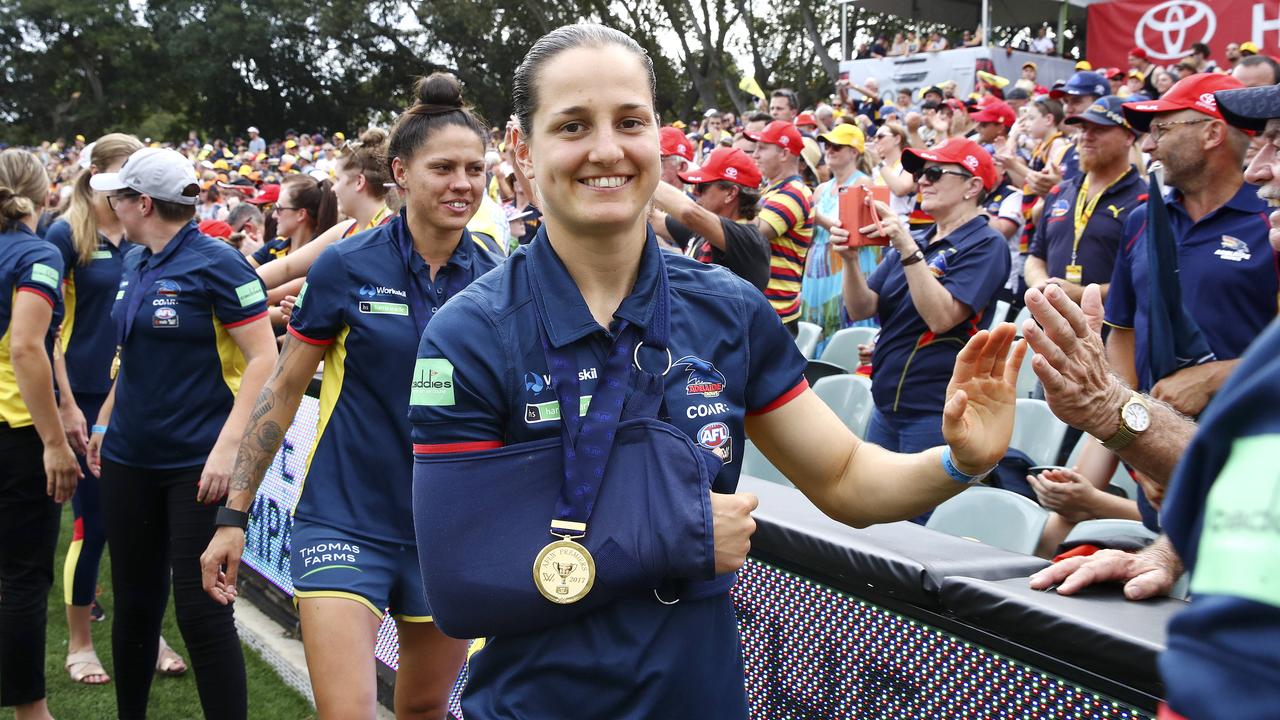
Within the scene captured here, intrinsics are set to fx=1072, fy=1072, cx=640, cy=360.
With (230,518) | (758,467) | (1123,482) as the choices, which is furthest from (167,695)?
(1123,482)

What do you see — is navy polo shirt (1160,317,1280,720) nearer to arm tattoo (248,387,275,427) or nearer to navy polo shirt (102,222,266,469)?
arm tattoo (248,387,275,427)

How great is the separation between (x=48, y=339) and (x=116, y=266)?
0.88 m

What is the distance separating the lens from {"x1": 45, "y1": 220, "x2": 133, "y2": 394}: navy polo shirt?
5.53 m

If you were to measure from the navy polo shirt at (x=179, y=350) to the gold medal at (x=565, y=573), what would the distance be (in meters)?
2.71

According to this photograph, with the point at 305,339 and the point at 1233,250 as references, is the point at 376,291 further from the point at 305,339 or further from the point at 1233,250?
the point at 1233,250

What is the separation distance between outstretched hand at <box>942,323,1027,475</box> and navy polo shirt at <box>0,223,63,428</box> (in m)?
4.02

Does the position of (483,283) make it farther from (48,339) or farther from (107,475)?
(48,339)

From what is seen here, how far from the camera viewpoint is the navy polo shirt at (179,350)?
12.9ft

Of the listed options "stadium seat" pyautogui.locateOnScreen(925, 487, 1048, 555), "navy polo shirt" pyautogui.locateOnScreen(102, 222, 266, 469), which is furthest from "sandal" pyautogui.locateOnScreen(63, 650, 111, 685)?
"stadium seat" pyautogui.locateOnScreen(925, 487, 1048, 555)

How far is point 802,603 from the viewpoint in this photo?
2645 mm

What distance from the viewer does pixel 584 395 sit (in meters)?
1.73

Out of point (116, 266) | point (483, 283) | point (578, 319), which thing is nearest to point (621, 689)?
point (578, 319)

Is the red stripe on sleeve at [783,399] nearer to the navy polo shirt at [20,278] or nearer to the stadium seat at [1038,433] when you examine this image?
the stadium seat at [1038,433]

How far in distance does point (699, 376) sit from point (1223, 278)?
2639 mm
